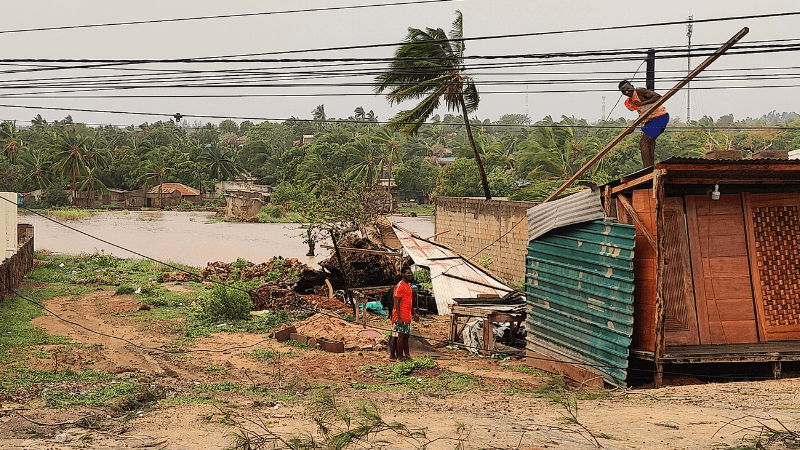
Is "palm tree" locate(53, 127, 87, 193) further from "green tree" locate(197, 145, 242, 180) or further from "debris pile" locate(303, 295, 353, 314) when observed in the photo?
"debris pile" locate(303, 295, 353, 314)

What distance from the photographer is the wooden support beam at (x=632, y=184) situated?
26.6 feet

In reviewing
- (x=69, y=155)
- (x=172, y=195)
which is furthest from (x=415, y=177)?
(x=69, y=155)

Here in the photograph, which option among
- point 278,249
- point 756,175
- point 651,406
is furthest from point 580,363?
point 278,249

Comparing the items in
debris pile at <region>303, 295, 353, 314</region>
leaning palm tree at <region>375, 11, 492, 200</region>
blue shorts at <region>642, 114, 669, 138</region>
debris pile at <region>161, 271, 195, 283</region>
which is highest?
leaning palm tree at <region>375, 11, 492, 200</region>

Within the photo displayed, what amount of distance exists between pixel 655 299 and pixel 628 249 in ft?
2.15

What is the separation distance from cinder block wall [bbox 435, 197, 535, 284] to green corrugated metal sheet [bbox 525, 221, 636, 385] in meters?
7.04

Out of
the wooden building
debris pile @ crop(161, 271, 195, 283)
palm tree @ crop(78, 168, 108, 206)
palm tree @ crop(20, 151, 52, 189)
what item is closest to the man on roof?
the wooden building

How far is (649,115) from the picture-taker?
31.3 ft

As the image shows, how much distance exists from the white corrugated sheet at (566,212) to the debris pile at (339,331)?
11.2ft

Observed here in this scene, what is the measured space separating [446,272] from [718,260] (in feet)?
25.2

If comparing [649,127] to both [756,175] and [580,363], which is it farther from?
[580,363]

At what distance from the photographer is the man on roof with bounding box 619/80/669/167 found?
31.7ft

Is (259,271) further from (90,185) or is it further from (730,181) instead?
(90,185)

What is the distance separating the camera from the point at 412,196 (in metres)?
61.1
